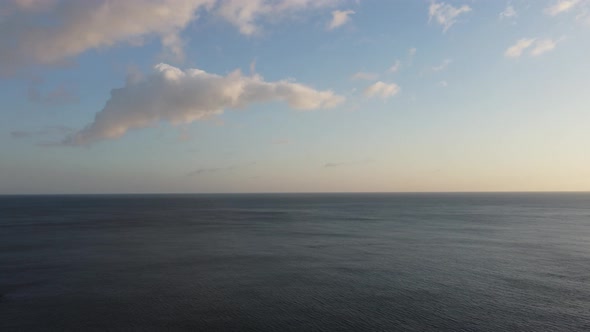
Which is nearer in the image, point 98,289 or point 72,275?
point 98,289

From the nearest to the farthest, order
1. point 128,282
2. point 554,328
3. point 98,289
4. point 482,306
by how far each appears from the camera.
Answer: point 554,328, point 482,306, point 98,289, point 128,282

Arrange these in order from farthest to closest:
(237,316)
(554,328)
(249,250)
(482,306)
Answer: (249,250)
(482,306)
(237,316)
(554,328)

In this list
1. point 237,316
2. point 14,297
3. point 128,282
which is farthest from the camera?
point 128,282

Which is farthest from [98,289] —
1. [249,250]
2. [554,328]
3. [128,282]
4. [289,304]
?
[554,328]

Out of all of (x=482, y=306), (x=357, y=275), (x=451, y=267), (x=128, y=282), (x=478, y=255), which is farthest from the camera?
(x=478, y=255)

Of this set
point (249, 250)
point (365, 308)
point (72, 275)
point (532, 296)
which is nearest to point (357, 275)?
point (365, 308)

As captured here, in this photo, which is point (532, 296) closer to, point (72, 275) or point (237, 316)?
point (237, 316)

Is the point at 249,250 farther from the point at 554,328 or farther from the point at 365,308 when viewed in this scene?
the point at 554,328

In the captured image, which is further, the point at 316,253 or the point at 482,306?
the point at 316,253

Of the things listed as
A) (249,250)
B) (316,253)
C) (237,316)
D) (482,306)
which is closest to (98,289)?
(237,316)
